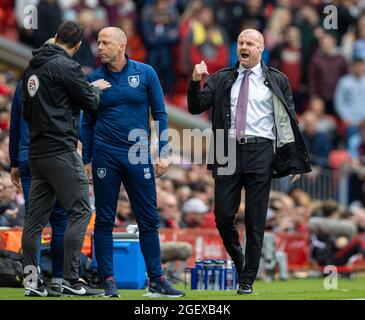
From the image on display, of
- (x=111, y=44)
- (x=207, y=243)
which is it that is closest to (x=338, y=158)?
(x=207, y=243)

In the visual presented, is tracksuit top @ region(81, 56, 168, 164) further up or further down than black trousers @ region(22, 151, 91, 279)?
further up

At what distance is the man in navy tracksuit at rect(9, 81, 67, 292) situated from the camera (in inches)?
471

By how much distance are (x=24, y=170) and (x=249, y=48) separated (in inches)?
93.3

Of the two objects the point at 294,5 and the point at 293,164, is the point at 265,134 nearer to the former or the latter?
the point at 293,164

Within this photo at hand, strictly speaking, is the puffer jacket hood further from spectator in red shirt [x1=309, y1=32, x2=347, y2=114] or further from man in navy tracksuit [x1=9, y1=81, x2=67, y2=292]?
spectator in red shirt [x1=309, y1=32, x2=347, y2=114]

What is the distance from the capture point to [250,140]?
12102 mm

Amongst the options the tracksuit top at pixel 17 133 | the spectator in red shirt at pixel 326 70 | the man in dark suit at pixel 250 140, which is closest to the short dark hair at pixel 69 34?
the tracksuit top at pixel 17 133

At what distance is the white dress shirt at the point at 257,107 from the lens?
12125mm

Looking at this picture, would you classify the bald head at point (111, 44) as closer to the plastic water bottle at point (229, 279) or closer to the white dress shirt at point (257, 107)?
the white dress shirt at point (257, 107)

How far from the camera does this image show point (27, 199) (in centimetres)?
1227

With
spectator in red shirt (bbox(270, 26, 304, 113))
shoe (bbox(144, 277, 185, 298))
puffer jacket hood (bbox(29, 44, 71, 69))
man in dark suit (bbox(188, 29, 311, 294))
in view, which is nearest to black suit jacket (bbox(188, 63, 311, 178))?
man in dark suit (bbox(188, 29, 311, 294))

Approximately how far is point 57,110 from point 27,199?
4.24 feet
